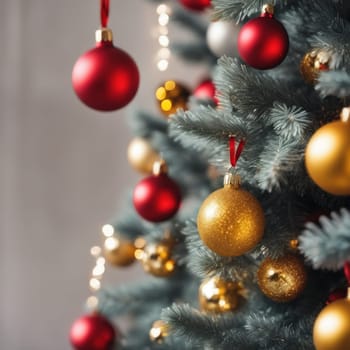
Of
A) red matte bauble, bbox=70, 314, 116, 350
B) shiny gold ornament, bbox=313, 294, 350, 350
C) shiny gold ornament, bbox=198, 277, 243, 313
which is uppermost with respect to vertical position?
shiny gold ornament, bbox=313, 294, 350, 350

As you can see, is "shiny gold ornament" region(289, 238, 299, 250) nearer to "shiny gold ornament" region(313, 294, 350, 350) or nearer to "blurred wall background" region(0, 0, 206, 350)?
"shiny gold ornament" region(313, 294, 350, 350)

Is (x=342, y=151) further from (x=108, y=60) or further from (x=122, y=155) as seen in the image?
(x=122, y=155)

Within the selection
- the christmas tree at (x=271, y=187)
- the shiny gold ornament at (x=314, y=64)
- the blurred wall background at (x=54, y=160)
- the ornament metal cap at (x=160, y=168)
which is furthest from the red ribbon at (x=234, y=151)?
the blurred wall background at (x=54, y=160)

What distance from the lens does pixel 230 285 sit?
0.69 metres

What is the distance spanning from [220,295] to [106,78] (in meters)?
0.31

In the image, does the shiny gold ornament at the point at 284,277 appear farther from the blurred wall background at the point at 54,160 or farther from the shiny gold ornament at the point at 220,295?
the blurred wall background at the point at 54,160

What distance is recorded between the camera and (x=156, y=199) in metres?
0.73

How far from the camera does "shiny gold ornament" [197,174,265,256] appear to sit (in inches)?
20.6

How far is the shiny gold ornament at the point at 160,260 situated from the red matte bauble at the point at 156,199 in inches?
2.8

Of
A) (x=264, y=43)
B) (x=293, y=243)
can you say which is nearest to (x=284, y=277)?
(x=293, y=243)

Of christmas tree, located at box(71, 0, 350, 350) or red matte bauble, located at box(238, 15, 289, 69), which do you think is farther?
red matte bauble, located at box(238, 15, 289, 69)

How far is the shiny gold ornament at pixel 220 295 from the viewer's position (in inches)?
26.9

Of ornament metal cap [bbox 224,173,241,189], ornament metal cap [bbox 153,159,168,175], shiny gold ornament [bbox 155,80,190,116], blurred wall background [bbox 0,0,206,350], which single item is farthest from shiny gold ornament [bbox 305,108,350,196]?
blurred wall background [bbox 0,0,206,350]

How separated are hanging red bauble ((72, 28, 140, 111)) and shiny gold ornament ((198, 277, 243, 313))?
10.3 inches
